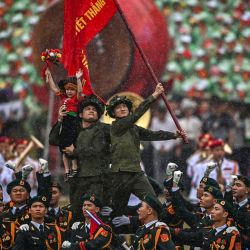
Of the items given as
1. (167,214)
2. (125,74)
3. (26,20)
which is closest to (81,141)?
(167,214)

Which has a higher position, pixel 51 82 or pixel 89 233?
pixel 51 82

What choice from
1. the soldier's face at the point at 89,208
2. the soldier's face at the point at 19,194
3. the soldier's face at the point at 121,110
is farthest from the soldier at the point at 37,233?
the soldier's face at the point at 121,110

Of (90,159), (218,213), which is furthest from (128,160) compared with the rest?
(218,213)

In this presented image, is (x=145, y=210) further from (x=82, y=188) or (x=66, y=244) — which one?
(x=82, y=188)

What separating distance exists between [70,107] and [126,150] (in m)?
0.88

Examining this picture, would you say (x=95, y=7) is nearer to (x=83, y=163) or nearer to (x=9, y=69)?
(x=83, y=163)

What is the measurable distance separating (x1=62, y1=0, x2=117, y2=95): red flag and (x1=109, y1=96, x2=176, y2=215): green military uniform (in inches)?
39.0

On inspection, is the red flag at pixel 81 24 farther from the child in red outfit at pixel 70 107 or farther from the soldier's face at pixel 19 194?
the soldier's face at pixel 19 194

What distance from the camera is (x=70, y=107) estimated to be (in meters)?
21.3

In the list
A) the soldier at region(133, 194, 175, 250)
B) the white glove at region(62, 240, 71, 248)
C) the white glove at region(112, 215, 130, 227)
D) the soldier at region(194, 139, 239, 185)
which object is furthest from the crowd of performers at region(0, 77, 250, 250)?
the soldier at region(194, 139, 239, 185)

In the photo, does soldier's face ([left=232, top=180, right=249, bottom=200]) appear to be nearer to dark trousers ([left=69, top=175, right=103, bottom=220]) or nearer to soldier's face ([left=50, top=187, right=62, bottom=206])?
dark trousers ([left=69, top=175, right=103, bottom=220])

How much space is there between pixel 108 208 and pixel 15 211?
1.25 m

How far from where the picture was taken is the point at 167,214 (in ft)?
72.4

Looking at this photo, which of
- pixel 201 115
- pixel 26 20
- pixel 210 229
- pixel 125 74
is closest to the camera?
pixel 210 229
